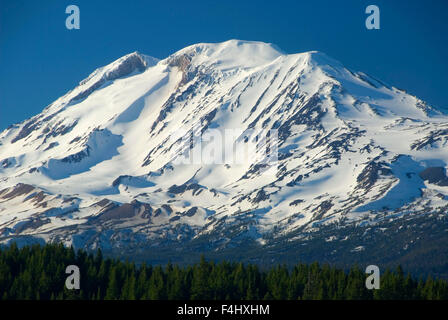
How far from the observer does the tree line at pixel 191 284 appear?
538 feet

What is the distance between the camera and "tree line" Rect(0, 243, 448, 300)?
16412 cm

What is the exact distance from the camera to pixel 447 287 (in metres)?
169

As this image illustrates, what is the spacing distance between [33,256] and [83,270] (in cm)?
1020

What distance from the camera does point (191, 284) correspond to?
17250 cm
